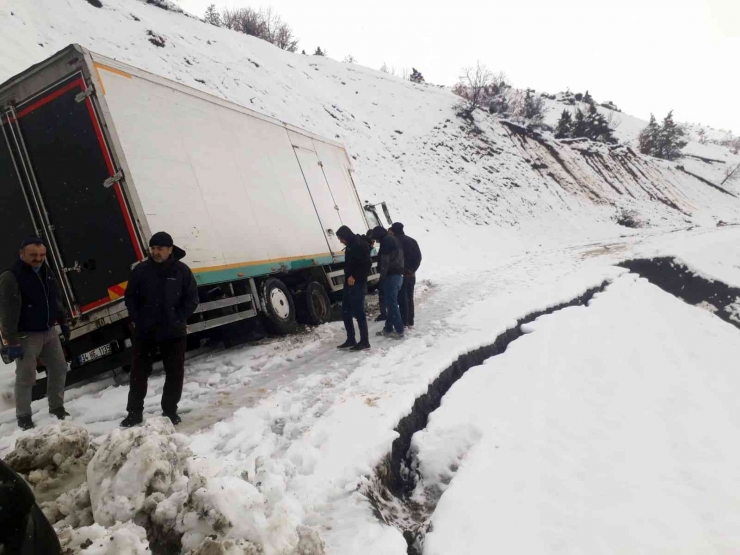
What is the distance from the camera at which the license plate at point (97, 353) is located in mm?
4910

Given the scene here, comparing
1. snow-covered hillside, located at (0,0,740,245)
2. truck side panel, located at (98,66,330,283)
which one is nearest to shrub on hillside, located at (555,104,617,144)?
snow-covered hillside, located at (0,0,740,245)

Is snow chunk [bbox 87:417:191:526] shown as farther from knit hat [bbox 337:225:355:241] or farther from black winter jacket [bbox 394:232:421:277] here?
black winter jacket [bbox 394:232:421:277]

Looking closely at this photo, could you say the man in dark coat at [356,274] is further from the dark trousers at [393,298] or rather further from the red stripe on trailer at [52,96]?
the red stripe on trailer at [52,96]

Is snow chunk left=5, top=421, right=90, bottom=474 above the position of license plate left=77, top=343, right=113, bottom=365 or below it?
below

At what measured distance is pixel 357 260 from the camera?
6141 millimetres

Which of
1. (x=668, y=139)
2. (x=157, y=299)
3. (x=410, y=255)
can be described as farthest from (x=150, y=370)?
(x=668, y=139)

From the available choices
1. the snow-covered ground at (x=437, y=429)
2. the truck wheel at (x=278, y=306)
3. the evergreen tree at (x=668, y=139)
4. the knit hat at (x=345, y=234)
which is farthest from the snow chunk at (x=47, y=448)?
the evergreen tree at (x=668, y=139)

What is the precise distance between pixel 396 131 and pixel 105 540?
28.1 m

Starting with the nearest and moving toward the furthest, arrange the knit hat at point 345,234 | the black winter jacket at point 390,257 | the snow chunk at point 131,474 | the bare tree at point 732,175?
1. the snow chunk at point 131,474
2. the knit hat at point 345,234
3. the black winter jacket at point 390,257
4. the bare tree at point 732,175

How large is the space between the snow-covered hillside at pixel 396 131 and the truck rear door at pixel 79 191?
28.5 feet

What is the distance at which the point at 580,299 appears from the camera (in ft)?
32.0

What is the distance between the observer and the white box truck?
14.8ft

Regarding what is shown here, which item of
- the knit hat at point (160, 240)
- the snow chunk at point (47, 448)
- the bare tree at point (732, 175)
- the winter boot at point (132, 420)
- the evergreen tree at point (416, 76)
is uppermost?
the evergreen tree at point (416, 76)

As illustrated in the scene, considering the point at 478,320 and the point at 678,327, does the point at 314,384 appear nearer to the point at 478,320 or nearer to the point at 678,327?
the point at 478,320
